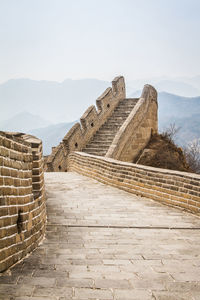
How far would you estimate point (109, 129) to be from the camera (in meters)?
14.9

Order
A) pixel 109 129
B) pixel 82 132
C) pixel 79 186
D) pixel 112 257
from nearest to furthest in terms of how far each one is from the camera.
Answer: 1. pixel 112 257
2. pixel 79 186
3. pixel 82 132
4. pixel 109 129

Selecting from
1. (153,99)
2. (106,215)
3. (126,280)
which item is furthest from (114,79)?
(126,280)

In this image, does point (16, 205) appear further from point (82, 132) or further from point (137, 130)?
point (137, 130)

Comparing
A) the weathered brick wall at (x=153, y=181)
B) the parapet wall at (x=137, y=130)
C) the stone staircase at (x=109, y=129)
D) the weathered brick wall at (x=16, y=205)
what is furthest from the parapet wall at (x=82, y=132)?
the weathered brick wall at (x=16, y=205)

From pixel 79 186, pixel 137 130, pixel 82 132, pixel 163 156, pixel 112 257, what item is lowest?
pixel 112 257

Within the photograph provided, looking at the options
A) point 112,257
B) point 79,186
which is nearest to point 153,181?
point 79,186

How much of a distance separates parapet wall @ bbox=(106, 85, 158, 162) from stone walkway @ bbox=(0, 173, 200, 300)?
707 centimetres

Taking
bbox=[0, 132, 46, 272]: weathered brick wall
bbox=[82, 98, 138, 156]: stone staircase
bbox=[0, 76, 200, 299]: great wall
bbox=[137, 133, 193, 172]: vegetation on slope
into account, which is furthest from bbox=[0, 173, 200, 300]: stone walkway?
bbox=[137, 133, 193, 172]: vegetation on slope

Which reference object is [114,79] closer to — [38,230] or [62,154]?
[62,154]

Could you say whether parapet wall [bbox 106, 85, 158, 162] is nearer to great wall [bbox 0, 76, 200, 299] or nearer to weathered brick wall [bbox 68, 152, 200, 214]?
great wall [bbox 0, 76, 200, 299]

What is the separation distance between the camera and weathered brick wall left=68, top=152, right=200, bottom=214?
5750 millimetres

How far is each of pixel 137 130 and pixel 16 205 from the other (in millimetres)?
11883

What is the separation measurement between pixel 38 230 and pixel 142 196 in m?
3.41

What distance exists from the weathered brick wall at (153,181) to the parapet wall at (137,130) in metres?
3.68
